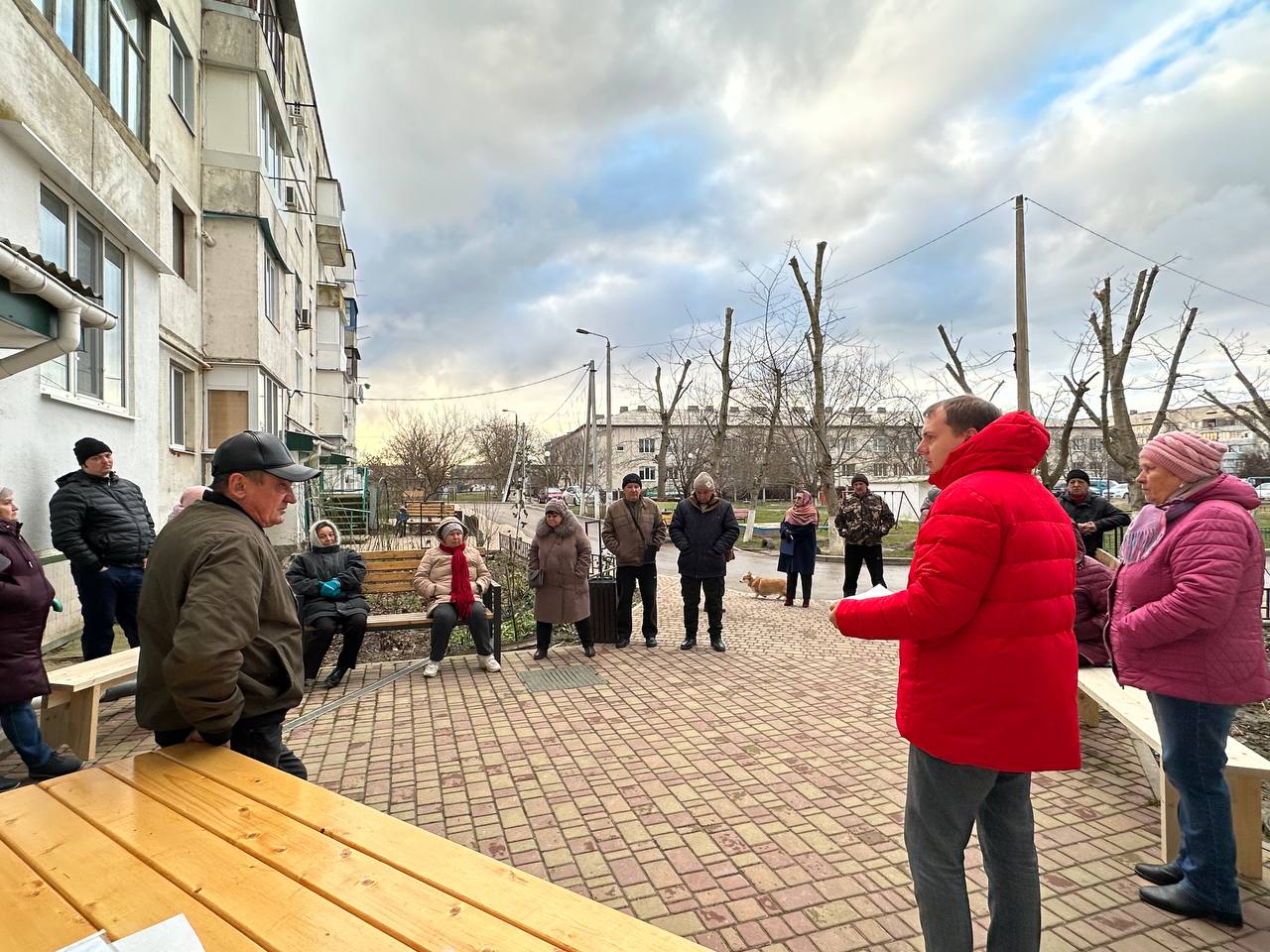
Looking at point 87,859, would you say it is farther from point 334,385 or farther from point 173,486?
point 334,385

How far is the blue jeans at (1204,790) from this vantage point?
8.84ft

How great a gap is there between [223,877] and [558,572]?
5.53 metres

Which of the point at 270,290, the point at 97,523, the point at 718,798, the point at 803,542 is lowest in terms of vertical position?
the point at 718,798

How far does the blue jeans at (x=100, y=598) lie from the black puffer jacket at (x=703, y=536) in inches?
202

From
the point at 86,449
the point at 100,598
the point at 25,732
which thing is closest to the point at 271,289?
the point at 86,449

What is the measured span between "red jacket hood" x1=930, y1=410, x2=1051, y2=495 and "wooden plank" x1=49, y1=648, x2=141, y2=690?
4594 millimetres

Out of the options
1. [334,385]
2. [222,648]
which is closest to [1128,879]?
[222,648]

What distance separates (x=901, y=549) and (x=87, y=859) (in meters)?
20.2

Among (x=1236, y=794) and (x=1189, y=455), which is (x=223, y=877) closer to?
(x=1189, y=455)

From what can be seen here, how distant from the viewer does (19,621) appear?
3900mm

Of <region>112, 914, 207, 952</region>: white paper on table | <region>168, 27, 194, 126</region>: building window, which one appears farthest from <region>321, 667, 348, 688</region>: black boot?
<region>168, 27, 194, 126</region>: building window

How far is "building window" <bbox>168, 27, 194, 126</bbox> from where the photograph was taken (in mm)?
12383

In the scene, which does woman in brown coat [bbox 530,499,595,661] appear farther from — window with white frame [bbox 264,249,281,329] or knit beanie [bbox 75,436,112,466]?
window with white frame [bbox 264,249,281,329]

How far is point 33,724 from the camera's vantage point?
13.1 ft
